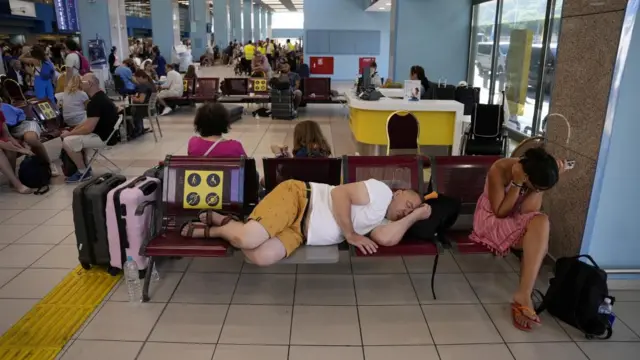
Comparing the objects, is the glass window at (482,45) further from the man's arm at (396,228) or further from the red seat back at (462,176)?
the man's arm at (396,228)

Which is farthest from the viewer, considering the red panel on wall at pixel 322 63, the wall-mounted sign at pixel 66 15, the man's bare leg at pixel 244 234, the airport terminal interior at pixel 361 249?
the red panel on wall at pixel 322 63

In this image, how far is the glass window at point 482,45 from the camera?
10328 millimetres

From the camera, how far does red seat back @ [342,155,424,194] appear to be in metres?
3.65

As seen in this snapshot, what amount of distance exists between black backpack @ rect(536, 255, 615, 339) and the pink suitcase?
8.85ft

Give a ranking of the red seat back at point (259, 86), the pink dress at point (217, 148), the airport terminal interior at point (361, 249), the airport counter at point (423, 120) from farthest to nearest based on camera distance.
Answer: the red seat back at point (259, 86)
the airport counter at point (423, 120)
the pink dress at point (217, 148)
the airport terminal interior at point (361, 249)

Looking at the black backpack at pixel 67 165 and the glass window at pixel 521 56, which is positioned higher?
the glass window at pixel 521 56

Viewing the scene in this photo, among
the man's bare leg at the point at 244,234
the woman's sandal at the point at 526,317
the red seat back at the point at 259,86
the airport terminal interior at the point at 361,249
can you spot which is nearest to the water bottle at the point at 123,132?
the airport terminal interior at the point at 361,249

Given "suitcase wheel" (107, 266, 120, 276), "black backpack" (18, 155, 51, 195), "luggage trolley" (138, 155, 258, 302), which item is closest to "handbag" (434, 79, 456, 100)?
"luggage trolley" (138, 155, 258, 302)

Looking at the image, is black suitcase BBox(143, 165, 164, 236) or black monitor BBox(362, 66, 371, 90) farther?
black monitor BBox(362, 66, 371, 90)

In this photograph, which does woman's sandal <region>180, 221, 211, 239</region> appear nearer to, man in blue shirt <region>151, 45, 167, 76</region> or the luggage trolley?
the luggage trolley

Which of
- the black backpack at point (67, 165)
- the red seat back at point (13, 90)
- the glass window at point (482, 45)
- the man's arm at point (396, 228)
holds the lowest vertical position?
the black backpack at point (67, 165)

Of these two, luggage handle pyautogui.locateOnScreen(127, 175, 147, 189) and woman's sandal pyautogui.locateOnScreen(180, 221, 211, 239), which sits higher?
luggage handle pyautogui.locateOnScreen(127, 175, 147, 189)

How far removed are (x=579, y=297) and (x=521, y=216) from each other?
1.95 ft

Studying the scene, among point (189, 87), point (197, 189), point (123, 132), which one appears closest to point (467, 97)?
point (197, 189)
